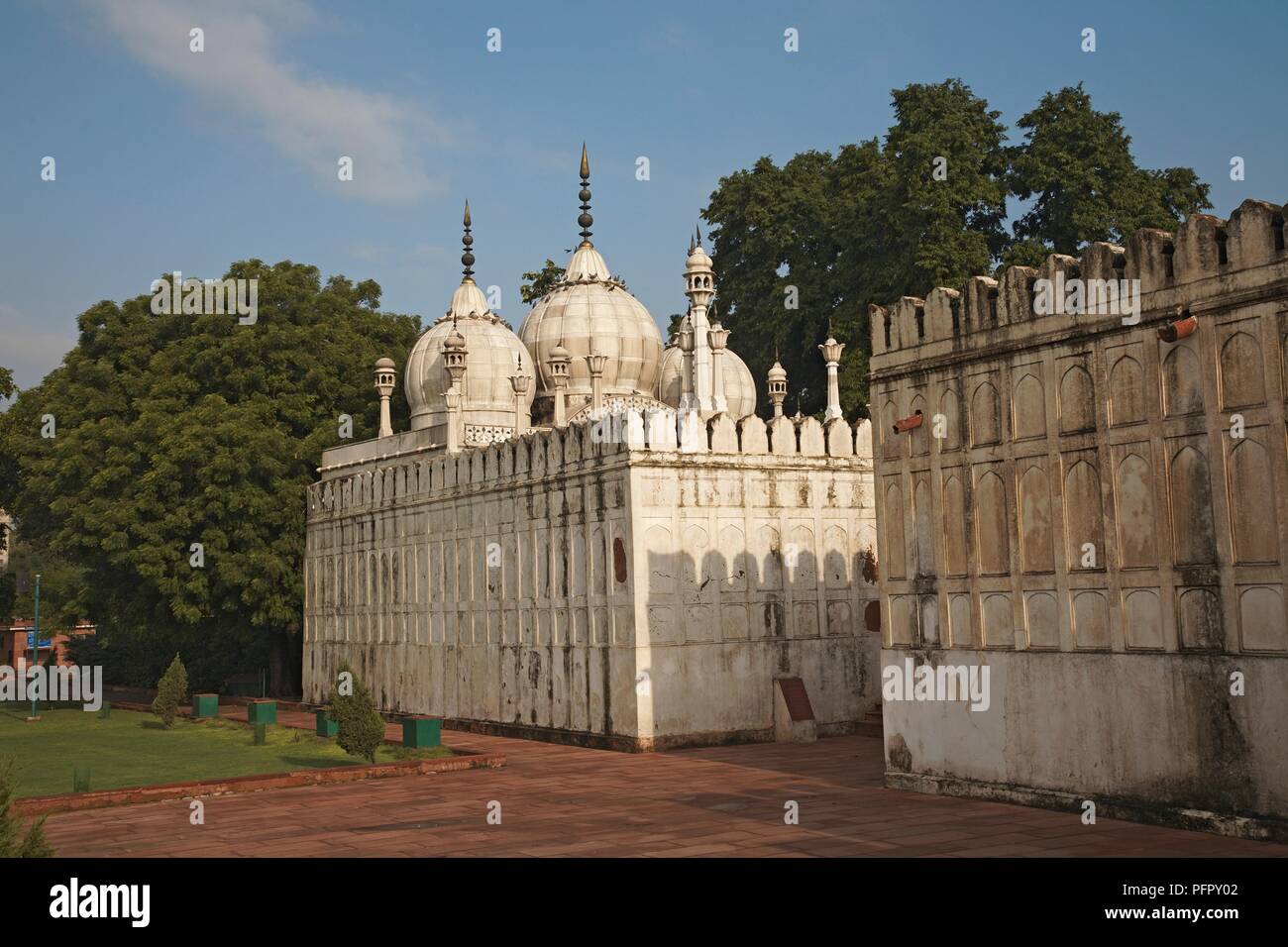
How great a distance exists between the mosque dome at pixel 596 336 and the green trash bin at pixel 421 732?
1626cm

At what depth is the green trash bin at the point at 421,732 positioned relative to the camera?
25109mm

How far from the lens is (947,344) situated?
1819 cm

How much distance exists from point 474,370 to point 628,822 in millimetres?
25763

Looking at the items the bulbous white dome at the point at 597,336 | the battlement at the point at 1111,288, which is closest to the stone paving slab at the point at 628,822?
the battlement at the point at 1111,288

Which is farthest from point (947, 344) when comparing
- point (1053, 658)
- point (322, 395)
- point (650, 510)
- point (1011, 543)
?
point (322, 395)

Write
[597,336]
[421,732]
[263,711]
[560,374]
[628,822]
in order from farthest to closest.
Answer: [597,336]
[560,374]
[263,711]
[421,732]
[628,822]

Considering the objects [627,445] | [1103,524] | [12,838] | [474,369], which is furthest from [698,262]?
→ [12,838]

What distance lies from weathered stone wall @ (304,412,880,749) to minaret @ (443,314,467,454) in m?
3.01

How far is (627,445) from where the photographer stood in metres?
25.8

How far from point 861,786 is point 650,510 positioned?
8.16m

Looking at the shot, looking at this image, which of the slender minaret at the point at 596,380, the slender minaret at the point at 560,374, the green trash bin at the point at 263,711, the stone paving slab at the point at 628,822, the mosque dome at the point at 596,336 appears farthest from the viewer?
the mosque dome at the point at 596,336

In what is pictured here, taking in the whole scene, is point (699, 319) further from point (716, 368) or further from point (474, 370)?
point (474, 370)

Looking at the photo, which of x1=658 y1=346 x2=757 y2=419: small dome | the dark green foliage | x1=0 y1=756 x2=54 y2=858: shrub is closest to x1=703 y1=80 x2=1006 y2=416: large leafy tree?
the dark green foliage

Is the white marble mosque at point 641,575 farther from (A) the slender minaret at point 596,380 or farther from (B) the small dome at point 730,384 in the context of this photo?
(B) the small dome at point 730,384
